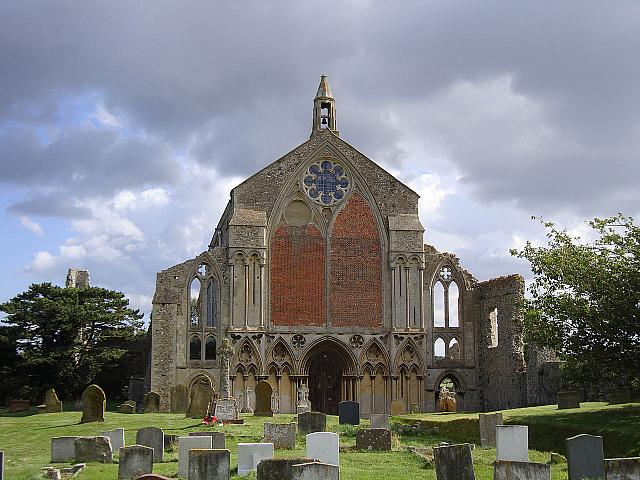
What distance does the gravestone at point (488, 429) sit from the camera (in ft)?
80.1

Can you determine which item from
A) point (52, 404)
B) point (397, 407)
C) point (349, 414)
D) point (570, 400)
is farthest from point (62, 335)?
point (570, 400)

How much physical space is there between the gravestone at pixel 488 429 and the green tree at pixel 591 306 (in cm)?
444

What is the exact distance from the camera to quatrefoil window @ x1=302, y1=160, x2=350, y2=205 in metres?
48.4

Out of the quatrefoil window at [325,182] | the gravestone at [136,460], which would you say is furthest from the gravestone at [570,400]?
the quatrefoil window at [325,182]

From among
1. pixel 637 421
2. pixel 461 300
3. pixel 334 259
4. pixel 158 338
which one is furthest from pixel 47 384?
pixel 637 421

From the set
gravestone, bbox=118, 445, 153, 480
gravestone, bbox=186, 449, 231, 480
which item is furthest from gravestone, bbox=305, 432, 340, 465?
gravestone, bbox=118, 445, 153, 480

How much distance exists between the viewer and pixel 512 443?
19703 millimetres

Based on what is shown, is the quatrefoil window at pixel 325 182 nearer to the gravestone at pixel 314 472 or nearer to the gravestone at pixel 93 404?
the gravestone at pixel 93 404

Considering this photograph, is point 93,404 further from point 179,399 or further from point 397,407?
point 397,407

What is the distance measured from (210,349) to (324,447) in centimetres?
2789

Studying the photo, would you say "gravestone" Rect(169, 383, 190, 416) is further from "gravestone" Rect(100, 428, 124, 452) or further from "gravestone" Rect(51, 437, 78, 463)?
"gravestone" Rect(51, 437, 78, 463)

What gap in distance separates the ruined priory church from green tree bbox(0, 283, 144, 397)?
20.1 ft

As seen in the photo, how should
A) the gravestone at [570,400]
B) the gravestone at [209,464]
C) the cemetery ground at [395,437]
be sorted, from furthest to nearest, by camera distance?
the gravestone at [570,400] < the cemetery ground at [395,437] < the gravestone at [209,464]

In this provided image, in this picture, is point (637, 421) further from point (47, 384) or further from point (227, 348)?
point (47, 384)
